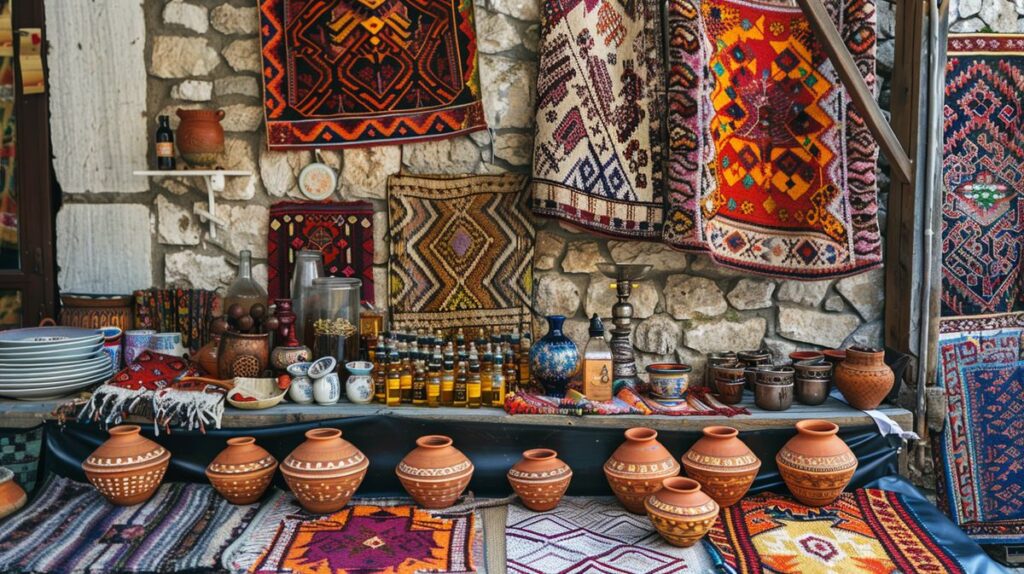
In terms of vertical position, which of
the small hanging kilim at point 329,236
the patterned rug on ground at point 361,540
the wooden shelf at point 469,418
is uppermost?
the small hanging kilim at point 329,236

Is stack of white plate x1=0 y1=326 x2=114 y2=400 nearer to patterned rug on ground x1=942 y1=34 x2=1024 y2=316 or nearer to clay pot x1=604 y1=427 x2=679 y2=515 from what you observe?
clay pot x1=604 y1=427 x2=679 y2=515

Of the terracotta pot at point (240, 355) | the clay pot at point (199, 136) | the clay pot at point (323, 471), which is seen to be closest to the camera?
the clay pot at point (323, 471)

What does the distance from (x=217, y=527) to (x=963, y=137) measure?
124 inches

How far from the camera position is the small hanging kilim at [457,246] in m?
3.00

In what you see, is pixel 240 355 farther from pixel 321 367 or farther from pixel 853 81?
pixel 853 81

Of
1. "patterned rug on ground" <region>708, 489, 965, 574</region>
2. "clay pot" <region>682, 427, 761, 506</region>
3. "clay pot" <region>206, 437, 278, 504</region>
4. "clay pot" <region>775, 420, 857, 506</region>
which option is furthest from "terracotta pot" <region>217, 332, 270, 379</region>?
"clay pot" <region>775, 420, 857, 506</region>

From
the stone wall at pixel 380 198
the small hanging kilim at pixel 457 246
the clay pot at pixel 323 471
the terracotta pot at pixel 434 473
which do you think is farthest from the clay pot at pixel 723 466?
the clay pot at pixel 323 471

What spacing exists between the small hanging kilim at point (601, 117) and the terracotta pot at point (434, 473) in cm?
99

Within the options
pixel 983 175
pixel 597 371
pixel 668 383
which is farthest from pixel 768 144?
pixel 597 371

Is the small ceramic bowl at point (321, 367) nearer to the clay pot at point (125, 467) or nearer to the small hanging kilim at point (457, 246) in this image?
the small hanging kilim at point (457, 246)

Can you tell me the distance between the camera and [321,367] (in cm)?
266

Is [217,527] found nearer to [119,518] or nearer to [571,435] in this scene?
[119,518]

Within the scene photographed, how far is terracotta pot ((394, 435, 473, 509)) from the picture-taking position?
2387 millimetres

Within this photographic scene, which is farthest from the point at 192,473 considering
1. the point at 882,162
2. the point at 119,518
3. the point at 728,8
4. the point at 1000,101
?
the point at 1000,101
